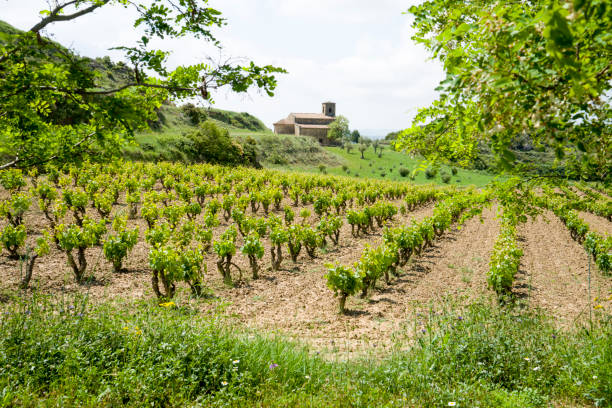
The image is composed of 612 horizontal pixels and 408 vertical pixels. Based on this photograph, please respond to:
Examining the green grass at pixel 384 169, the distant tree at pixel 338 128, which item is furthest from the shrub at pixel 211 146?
the distant tree at pixel 338 128

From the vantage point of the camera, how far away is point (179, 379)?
13.0ft

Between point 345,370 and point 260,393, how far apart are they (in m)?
1.48

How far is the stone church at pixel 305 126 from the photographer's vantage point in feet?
301

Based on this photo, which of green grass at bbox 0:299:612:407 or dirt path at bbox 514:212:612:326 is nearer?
green grass at bbox 0:299:612:407

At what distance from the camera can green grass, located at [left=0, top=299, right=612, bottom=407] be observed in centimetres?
385

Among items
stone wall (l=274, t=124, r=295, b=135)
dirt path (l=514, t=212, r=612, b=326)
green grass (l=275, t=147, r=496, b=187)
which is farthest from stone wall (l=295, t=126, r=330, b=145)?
dirt path (l=514, t=212, r=612, b=326)

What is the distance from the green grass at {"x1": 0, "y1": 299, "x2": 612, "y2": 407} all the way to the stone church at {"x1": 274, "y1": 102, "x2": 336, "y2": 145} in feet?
286

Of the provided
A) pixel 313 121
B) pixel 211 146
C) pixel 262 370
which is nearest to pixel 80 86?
pixel 262 370

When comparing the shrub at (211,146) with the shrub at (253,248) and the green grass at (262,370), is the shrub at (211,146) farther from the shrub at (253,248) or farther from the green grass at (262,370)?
the green grass at (262,370)

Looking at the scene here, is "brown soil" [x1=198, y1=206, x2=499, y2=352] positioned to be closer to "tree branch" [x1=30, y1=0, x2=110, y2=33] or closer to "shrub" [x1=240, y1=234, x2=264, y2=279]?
"shrub" [x1=240, y1=234, x2=264, y2=279]

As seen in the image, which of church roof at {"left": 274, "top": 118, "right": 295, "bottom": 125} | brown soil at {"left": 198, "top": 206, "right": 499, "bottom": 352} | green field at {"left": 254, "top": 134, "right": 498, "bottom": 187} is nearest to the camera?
brown soil at {"left": 198, "top": 206, "right": 499, "bottom": 352}

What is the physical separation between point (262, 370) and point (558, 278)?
12043 mm

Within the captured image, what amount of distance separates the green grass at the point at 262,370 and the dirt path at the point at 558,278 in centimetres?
183

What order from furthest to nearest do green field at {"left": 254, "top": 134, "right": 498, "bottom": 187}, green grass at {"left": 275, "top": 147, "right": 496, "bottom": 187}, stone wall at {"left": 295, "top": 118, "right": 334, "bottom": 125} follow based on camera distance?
stone wall at {"left": 295, "top": 118, "right": 334, "bottom": 125} < green grass at {"left": 275, "top": 147, "right": 496, "bottom": 187} < green field at {"left": 254, "top": 134, "right": 498, "bottom": 187}
